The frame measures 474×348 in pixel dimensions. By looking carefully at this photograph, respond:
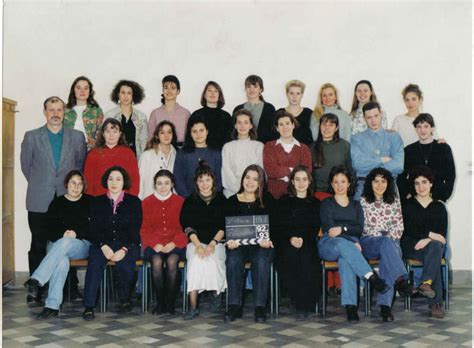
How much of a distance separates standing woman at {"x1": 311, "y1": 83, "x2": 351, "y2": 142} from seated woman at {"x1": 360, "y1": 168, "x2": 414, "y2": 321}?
2.14 feet

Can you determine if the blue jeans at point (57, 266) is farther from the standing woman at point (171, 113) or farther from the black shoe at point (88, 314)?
the standing woman at point (171, 113)

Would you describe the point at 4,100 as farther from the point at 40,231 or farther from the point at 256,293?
the point at 256,293

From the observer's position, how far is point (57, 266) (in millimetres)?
4391

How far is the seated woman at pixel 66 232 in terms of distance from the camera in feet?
14.3

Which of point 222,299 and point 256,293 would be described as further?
point 222,299

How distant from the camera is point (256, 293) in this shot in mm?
4246

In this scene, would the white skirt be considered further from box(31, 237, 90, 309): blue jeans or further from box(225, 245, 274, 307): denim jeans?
box(31, 237, 90, 309): blue jeans

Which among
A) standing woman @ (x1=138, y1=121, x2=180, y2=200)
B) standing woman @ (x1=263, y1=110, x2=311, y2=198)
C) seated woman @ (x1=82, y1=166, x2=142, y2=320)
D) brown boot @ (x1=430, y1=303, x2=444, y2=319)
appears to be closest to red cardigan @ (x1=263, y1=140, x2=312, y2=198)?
standing woman @ (x1=263, y1=110, x2=311, y2=198)

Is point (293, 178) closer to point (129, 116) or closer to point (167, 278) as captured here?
point (167, 278)

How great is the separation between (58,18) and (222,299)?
3338 millimetres

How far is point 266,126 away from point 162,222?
51.8 inches

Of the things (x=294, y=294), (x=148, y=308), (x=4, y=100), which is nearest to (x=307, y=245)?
(x=294, y=294)

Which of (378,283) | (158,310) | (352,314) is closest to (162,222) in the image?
(158,310)

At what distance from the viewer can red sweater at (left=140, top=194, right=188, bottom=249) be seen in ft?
14.9
